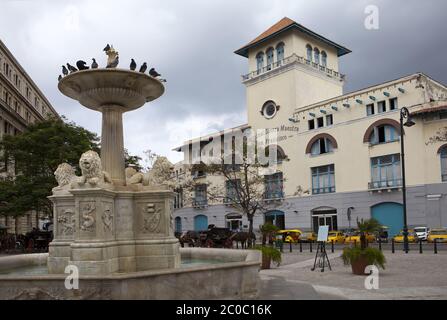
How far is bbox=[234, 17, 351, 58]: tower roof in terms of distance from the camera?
49.3 metres

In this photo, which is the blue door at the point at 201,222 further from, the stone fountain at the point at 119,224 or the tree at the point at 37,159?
the stone fountain at the point at 119,224

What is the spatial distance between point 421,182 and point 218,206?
2473 centimetres

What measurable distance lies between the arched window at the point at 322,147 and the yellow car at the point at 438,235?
13224mm

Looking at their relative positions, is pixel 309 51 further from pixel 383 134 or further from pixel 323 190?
pixel 323 190

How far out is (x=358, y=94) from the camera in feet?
140

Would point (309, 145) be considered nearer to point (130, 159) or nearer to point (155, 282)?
point (130, 159)

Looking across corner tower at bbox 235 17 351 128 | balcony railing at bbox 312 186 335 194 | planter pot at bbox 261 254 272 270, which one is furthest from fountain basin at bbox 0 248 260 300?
corner tower at bbox 235 17 351 128

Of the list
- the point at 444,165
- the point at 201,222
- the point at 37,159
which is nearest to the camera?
the point at 37,159

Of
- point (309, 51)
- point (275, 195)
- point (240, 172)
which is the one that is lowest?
point (275, 195)

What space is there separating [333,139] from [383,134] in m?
5.04

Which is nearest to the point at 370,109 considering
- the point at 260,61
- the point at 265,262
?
the point at 260,61

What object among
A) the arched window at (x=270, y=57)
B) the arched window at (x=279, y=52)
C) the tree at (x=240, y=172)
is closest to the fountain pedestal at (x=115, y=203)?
→ the tree at (x=240, y=172)

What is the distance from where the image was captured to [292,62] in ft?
159
